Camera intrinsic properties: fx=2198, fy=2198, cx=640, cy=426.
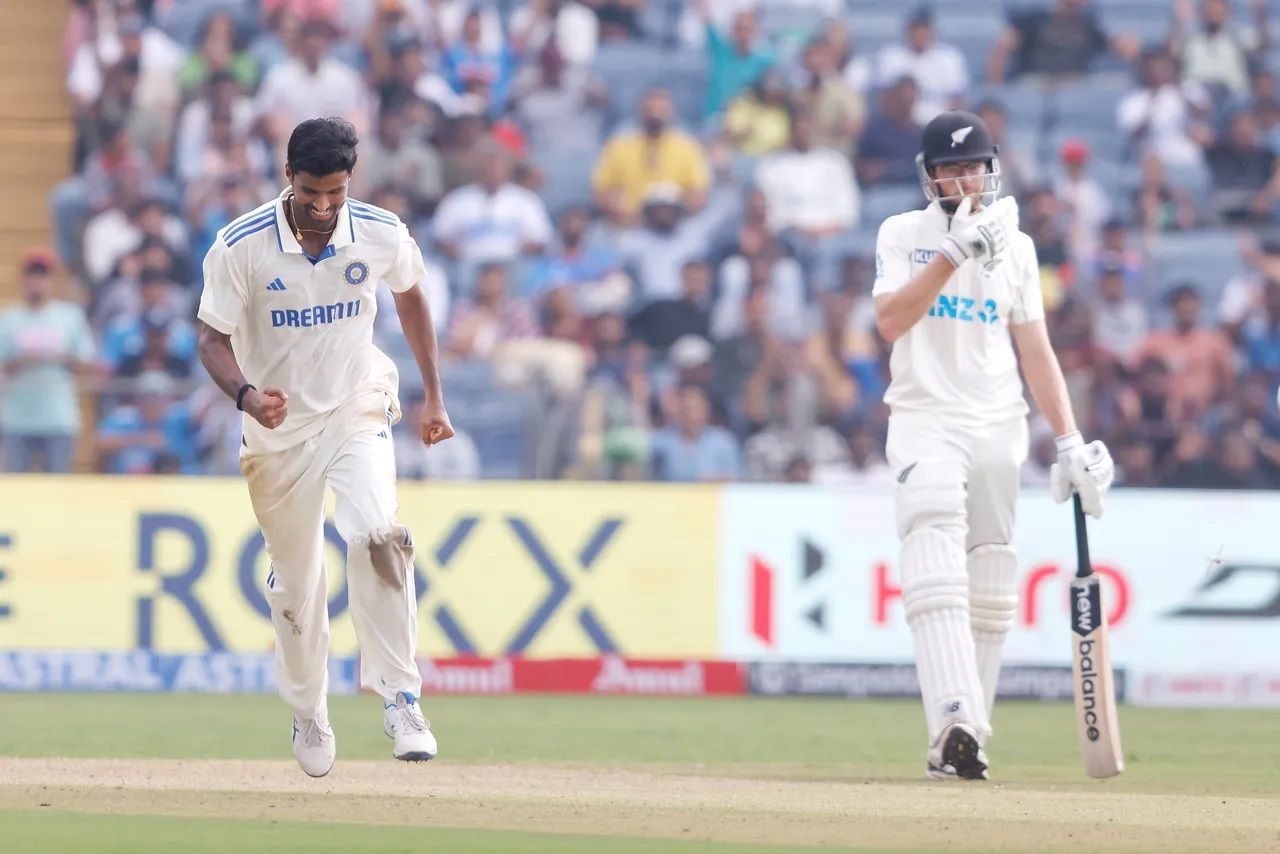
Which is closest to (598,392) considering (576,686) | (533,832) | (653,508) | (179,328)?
(653,508)

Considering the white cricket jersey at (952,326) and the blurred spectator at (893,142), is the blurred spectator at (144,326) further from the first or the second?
the white cricket jersey at (952,326)

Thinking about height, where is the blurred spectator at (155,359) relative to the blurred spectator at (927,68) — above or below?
below

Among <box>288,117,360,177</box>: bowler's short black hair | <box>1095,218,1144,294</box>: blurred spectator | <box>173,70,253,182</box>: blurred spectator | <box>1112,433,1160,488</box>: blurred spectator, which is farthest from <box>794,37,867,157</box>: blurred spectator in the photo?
<box>288,117,360,177</box>: bowler's short black hair

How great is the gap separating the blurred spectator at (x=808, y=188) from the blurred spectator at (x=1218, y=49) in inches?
114

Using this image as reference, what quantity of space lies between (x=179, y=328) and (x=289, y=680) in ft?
23.7

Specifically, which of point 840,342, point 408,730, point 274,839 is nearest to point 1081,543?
point 408,730

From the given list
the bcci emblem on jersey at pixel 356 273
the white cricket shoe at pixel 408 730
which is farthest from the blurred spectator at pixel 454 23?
the white cricket shoe at pixel 408 730

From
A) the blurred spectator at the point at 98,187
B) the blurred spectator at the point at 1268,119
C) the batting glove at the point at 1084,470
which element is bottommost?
the batting glove at the point at 1084,470

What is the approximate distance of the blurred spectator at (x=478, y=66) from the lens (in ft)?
53.6

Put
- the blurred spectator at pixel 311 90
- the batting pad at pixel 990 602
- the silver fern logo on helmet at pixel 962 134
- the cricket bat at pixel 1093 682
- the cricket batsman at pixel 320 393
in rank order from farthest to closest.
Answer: the blurred spectator at pixel 311 90
the batting pad at pixel 990 602
the silver fern logo on helmet at pixel 962 134
the cricket bat at pixel 1093 682
the cricket batsman at pixel 320 393

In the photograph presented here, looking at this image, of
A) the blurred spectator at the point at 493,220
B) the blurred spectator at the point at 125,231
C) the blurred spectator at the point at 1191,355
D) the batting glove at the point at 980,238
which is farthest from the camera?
the blurred spectator at the point at 493,220

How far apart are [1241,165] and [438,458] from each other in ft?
21.7

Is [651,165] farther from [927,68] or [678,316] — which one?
[927,68]

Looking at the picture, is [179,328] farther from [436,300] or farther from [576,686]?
[576,686]
